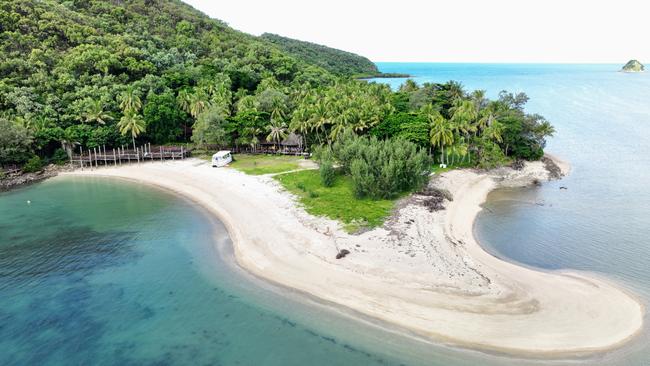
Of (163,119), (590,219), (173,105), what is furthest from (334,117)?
(590,219)

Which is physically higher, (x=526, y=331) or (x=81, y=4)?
(x=81, y=4)

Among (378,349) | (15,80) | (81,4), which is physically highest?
(81,4)

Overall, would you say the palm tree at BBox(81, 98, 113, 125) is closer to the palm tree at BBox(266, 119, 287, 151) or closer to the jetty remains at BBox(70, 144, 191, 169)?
the jetty remains at BBox(70, 144, 191, 169)

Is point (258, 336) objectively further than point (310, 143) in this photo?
No

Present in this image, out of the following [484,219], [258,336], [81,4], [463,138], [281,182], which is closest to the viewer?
[258,336]

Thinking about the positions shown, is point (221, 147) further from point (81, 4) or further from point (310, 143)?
point (81, 4)

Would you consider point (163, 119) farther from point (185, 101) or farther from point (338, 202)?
point (338, 202)

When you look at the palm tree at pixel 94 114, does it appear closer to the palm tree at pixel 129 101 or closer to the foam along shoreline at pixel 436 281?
the palm tree at pixel 129 101

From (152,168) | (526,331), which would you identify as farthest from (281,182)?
(526,331)
